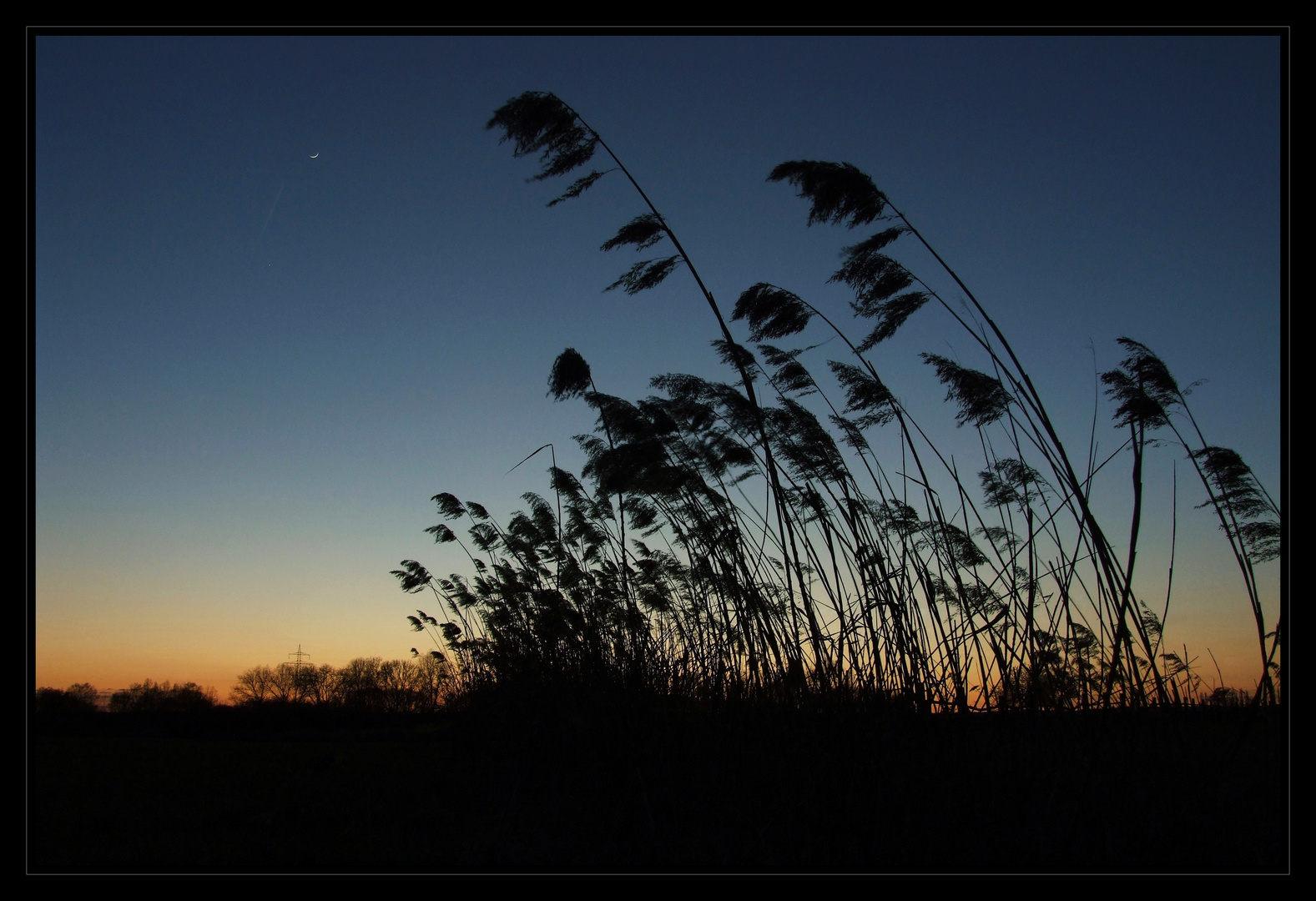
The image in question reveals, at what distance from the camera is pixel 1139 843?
1985 millimetres

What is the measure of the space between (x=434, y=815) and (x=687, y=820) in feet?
3.54

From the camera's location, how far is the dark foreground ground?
1.98 meters

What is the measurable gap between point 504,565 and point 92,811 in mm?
3139

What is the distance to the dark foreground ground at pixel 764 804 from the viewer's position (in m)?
1.98

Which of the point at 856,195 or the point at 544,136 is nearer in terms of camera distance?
the point at 856,195

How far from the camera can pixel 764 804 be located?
7.38 feet

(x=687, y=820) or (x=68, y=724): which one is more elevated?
(x=687, y=820)

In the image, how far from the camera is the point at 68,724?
188 inches

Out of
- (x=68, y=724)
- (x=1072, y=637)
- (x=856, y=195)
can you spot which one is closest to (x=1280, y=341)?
(x=1072, y=637)
